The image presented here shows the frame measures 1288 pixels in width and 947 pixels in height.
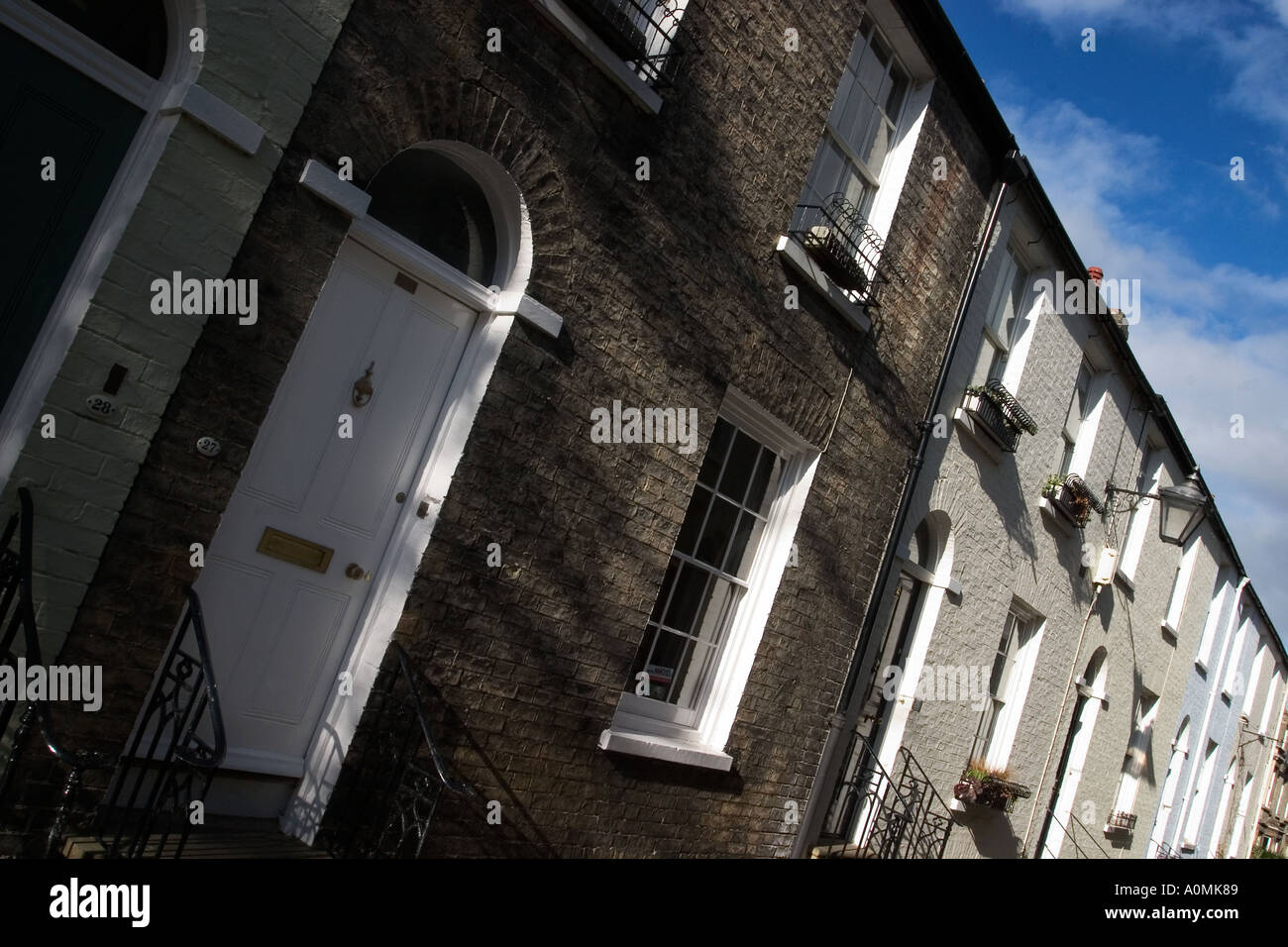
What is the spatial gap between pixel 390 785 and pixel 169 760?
1437 millimetres

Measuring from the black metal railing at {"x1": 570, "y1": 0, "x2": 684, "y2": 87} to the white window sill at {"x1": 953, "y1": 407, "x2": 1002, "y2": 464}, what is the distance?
503cm

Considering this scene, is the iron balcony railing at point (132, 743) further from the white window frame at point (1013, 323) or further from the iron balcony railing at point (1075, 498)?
the iron balcony railing at point (1075, 498)

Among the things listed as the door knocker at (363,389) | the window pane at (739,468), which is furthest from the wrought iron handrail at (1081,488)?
the door knocker at (363,389)

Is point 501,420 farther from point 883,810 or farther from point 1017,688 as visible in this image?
point 1017,688

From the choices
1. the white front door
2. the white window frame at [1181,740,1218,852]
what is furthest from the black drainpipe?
the white window frame at [1181,740,1218,852]

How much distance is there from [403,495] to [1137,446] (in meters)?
12.5

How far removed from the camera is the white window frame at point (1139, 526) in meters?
15.6

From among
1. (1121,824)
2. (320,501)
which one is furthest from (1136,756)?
(320,501)

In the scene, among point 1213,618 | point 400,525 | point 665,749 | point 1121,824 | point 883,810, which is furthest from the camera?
point 1213,618

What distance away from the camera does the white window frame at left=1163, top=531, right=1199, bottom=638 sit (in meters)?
17.9

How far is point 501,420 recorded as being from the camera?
575 cm

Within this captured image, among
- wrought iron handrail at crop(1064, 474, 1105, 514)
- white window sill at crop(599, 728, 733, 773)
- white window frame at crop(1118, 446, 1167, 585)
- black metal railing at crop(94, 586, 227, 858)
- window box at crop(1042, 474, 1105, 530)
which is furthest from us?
white window frame at crop(1118, 446, 1167, 585)

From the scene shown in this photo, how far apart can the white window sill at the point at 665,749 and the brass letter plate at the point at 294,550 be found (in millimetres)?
2199

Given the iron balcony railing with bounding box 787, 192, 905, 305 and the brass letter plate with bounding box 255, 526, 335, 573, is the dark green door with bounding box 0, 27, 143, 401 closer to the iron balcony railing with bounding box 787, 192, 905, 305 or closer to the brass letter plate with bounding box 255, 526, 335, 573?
the brass letter plate with bounding box 255, 526, 335, 573
